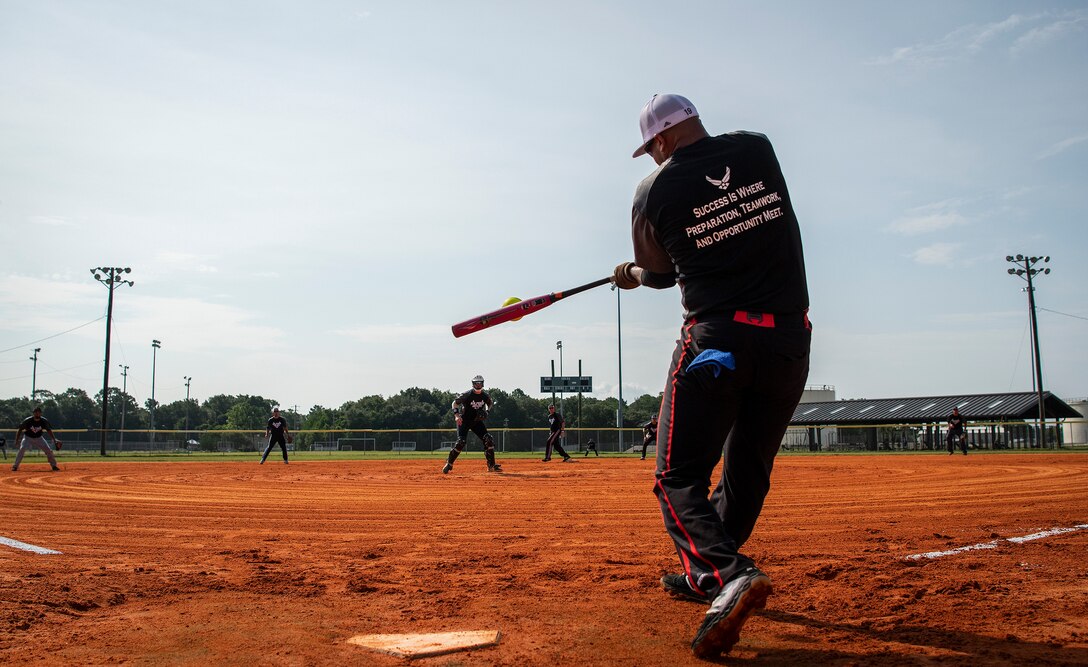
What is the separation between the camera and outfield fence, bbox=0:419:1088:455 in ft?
143

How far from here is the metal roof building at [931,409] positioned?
49.6 m

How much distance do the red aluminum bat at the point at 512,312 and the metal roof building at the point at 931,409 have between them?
50.3 metres

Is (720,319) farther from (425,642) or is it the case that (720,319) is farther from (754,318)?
(425,642)

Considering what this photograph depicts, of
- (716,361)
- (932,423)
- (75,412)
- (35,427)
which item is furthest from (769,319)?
(75,412)

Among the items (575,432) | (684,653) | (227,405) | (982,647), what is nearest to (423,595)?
(684,653)

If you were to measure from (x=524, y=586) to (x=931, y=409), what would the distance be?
2268 inches

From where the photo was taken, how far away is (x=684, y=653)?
2.98 meters

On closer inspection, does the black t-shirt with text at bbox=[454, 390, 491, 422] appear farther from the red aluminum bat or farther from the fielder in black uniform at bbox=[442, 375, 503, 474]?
the red aluminum bat

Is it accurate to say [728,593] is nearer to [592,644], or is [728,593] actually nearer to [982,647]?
[592,644]

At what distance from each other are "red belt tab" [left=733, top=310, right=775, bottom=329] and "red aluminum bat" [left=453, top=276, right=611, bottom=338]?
1997 millimetres

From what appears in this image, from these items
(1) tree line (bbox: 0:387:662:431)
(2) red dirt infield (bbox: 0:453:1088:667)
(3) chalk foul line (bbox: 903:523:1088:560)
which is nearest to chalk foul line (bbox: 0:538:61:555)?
(2) red dirt infield (bbox: 0:453:1088:667)

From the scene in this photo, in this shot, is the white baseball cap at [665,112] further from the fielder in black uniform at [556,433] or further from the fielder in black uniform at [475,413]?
the fielder in black uniform at [556,433]

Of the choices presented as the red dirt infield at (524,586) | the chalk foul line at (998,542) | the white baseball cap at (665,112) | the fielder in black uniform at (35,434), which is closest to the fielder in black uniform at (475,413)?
the red dirt infield at (524,586)

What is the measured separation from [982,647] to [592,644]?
144 cm
